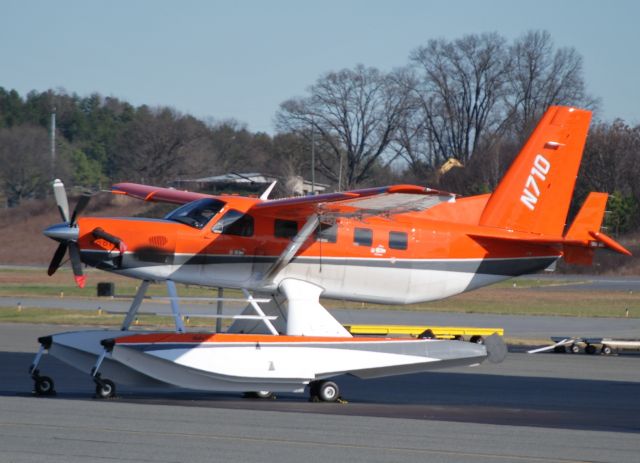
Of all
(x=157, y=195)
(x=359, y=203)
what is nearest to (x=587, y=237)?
(x=359, y=203)

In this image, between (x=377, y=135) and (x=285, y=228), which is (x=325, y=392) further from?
(x=377, y=135)

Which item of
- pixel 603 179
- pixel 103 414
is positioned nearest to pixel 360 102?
pixel 603 179

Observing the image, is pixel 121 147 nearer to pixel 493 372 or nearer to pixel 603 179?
pixel 603 179

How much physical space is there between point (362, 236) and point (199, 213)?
2.70 m

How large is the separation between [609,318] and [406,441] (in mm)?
24298

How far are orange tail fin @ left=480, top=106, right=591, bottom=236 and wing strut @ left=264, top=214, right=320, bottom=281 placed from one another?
383cm

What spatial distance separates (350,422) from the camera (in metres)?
12.0

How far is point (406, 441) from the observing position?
10.6m

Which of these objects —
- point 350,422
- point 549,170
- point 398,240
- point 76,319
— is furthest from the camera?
point 76,319

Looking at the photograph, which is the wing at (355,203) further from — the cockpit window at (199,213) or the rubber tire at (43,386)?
the rubber tire at (43,386)

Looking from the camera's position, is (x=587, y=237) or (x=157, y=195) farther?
(x=157, y=195)

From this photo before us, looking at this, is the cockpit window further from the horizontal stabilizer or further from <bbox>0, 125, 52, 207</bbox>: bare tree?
<bbox>0, 125, 52, 207</bbox>: bare tree

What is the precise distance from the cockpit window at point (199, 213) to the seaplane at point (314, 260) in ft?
0.07

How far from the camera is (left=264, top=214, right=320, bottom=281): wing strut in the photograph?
16.1 meters
